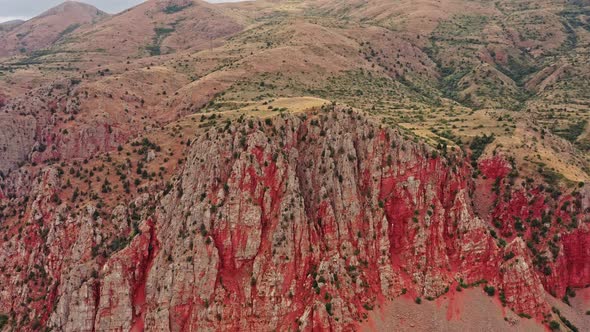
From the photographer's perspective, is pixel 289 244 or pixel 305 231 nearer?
pixel 289 244

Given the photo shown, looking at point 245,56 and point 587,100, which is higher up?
point 245,56

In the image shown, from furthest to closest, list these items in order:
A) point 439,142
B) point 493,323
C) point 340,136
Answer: point 439,142
point 340,136
point 493,323

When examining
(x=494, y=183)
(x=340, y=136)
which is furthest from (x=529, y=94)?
(x=340, y=136)

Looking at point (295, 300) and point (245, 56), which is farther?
point (245, 56)

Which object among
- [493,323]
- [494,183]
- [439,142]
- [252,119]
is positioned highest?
[252,119]

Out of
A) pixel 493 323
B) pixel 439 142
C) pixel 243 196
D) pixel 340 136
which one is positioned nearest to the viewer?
pixel 493 323

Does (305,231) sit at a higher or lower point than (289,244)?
higher

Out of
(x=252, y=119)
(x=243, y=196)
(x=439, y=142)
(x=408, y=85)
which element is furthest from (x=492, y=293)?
(x=408, y=85)

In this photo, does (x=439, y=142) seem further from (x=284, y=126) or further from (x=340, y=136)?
(x=284, y=126)
